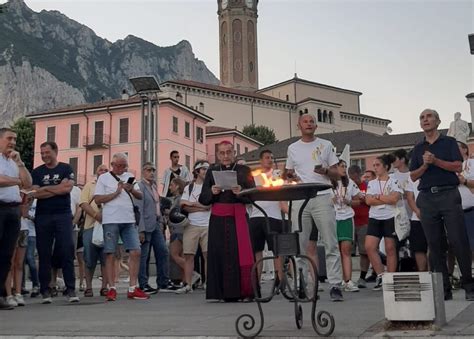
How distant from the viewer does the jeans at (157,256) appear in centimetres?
980

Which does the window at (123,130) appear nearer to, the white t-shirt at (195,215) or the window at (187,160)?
the window at (187,160)

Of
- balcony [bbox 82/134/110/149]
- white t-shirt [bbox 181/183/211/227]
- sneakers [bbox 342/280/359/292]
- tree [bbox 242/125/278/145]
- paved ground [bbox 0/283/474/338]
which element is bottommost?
paved ground [bbox 0/283/474/338]

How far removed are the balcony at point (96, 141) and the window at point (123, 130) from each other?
139cm

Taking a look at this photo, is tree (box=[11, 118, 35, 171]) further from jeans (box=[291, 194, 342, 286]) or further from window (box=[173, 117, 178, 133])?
jeans (box=[291, 194, 342, 286])

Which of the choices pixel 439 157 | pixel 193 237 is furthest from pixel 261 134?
pixel 439 157

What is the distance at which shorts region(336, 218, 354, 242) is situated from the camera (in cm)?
860

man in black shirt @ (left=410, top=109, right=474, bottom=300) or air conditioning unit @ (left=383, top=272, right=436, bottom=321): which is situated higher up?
man in black shirt @ (left=410, top=109, right=474, bottom=300)

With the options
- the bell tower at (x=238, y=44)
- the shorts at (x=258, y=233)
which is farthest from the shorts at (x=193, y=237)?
the bell tower at (x=238, y=44)

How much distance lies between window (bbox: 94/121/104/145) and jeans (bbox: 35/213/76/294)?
2156 inches

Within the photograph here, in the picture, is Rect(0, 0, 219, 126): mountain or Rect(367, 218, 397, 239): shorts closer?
Rect(367, 218, 397, 239): shorts

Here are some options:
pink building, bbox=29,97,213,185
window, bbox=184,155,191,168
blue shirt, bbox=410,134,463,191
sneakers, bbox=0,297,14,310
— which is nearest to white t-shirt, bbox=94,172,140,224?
sneakers, bbox=0,297,14,310

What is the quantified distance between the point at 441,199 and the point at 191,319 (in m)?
3.08

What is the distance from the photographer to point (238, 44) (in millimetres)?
113625

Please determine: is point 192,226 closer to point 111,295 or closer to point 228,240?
point 111,295
